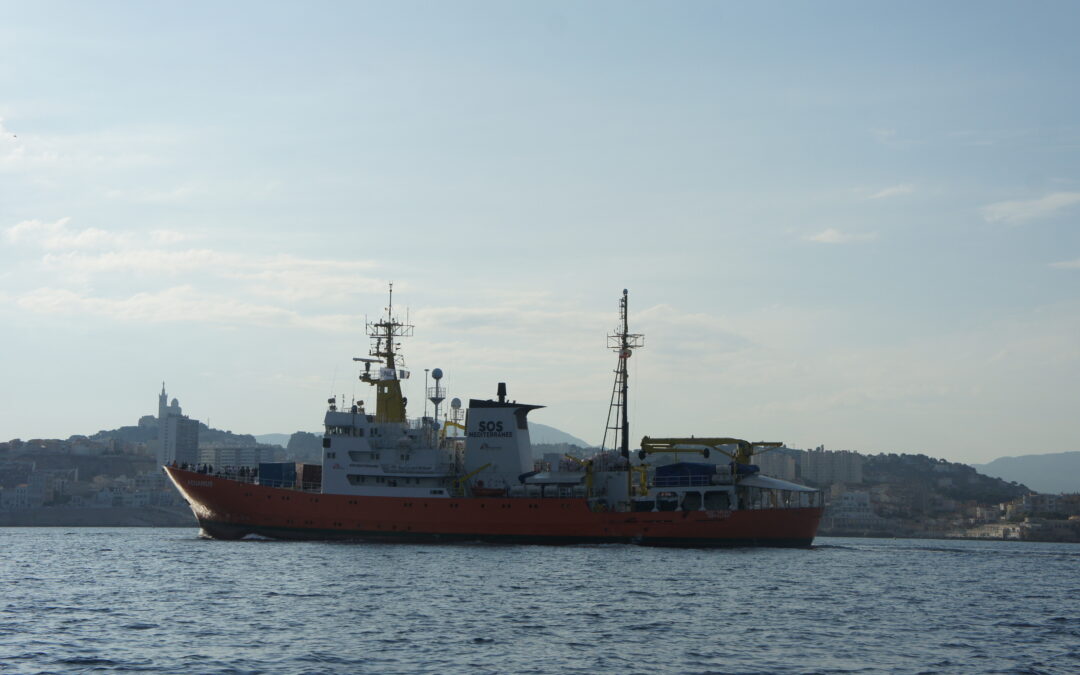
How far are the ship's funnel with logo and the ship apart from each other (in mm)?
52

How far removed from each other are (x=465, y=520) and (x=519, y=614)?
74.3ft

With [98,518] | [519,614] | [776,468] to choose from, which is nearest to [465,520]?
[519,614]

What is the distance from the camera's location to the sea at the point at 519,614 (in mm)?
24219

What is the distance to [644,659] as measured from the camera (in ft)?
80.1

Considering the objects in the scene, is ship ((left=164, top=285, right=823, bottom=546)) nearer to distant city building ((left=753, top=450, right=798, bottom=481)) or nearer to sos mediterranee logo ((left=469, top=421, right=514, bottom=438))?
sos mediterranee logo ((left=469, top=421, right=514, bottom=438))

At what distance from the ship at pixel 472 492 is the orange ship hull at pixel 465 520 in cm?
5

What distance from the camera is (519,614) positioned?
30859 millimetres

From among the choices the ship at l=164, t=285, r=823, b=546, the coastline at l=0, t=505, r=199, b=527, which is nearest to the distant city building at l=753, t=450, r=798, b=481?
the coastline at l=0, t=505, r=199, b=527

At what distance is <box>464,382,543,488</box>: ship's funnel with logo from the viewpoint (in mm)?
55656

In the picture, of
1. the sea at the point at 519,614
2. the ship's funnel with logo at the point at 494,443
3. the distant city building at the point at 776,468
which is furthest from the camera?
the distant city building at the point at 776,468

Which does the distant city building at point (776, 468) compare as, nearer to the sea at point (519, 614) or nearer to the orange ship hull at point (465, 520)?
the orange ship hull at point (465, 520)

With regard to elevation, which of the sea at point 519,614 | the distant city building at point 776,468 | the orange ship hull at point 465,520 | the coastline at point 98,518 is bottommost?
the coastline at point 98,518

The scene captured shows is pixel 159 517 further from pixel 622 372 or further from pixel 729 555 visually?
pixel 729 555

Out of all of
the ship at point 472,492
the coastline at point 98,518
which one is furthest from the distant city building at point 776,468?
the ship at point 472,492
